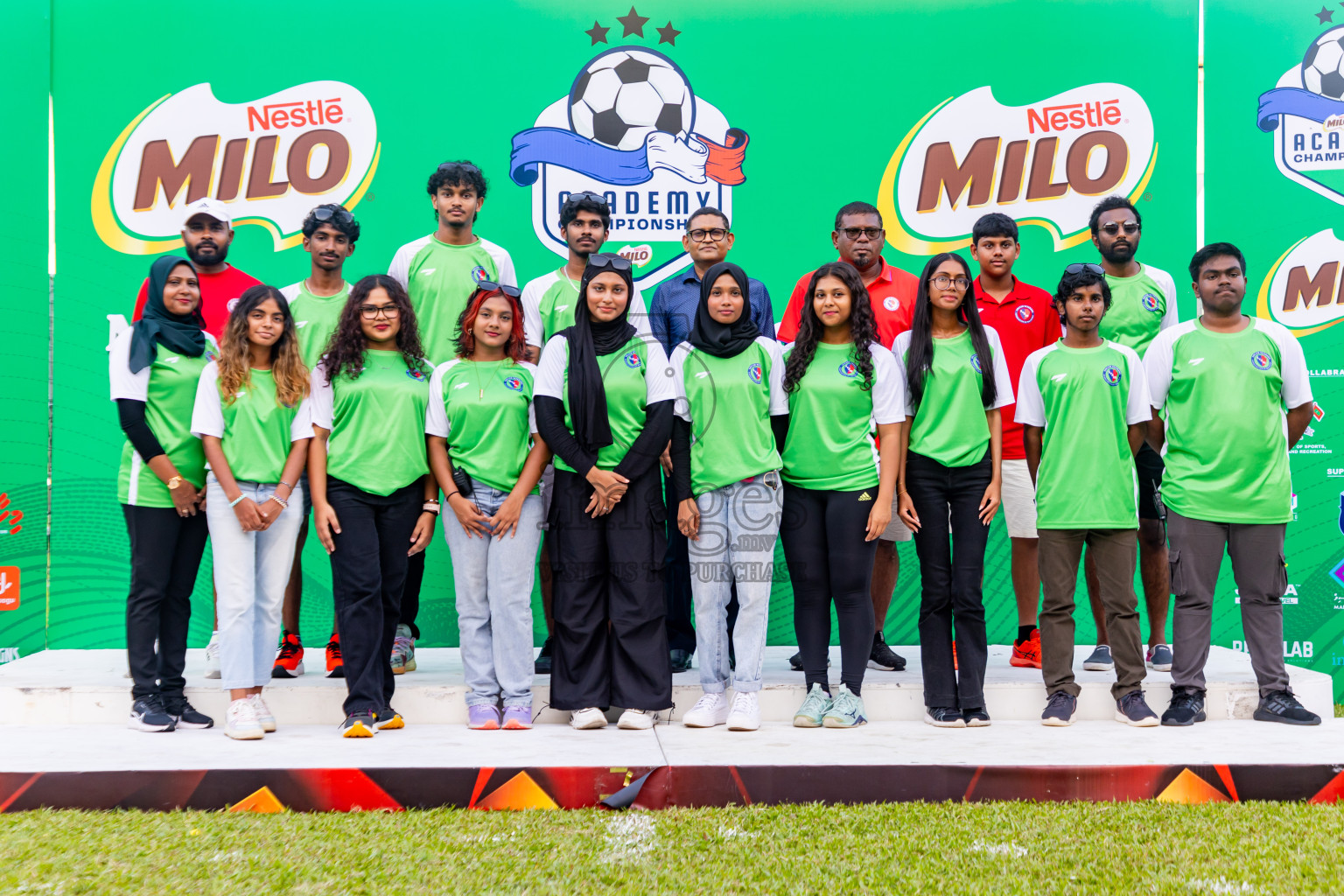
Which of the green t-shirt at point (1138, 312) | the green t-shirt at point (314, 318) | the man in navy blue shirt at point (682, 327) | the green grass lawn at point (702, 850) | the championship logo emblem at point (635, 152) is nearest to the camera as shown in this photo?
the green grass lawn at point (702, 850)

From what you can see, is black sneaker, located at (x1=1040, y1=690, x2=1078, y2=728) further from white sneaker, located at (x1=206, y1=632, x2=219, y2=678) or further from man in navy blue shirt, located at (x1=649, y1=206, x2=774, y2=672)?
white sneaker, located at (x1=206, y1=632, x2=219, y2=678)

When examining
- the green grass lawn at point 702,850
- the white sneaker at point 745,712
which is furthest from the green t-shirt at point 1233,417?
the white sneaker at point 745,712

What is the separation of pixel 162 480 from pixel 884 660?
114 inches

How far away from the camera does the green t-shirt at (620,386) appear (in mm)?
3590

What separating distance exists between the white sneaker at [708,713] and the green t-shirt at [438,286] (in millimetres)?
1680

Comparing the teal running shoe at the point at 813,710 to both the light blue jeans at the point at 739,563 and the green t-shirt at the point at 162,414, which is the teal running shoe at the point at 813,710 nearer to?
the light blue jeans at the point at 739,563

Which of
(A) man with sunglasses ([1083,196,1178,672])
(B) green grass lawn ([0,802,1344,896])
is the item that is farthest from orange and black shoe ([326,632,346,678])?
(A) man with sunglasses ([1083,196,1178,672])

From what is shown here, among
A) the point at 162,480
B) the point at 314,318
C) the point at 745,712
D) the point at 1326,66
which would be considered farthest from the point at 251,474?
the point at 1326,66

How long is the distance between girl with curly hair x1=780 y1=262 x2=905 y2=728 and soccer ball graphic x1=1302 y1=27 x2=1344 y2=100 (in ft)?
11.0

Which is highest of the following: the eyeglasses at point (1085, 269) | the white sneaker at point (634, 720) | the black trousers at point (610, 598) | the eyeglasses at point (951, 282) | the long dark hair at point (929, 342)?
the eyeglasses at point (1085, 269)

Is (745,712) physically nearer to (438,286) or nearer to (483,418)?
(483,418)

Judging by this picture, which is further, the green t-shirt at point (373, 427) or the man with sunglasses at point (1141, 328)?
the man with sunglasses at point (1141, 328)

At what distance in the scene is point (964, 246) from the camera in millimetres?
5281

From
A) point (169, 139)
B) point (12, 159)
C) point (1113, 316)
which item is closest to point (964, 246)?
point (1113, 316)
